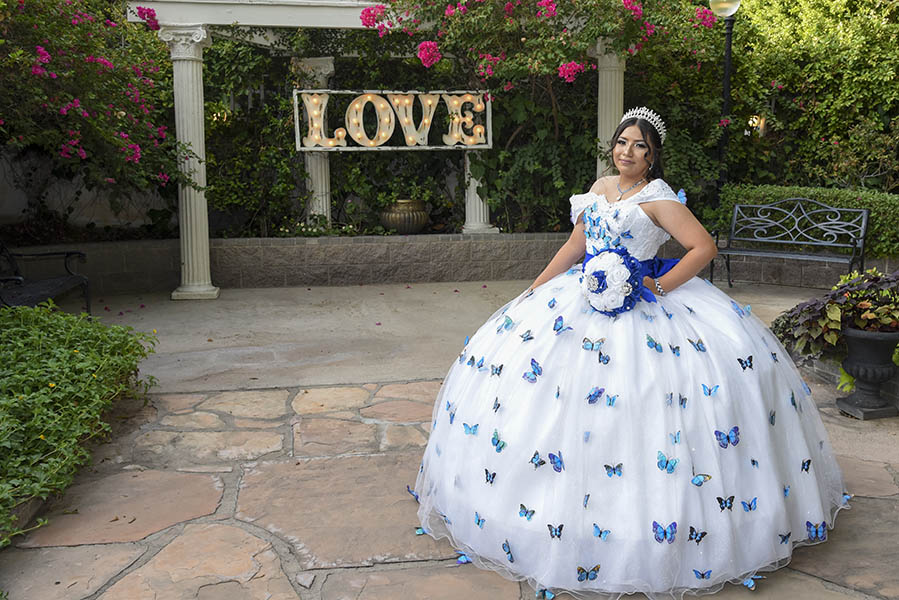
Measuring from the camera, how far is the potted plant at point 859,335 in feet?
13.9

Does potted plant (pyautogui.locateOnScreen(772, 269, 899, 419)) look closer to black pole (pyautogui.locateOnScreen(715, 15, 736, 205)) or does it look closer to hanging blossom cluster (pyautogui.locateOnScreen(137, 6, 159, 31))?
black pole (pyautogui.locateOnScreen(715, 15, 736, 205))

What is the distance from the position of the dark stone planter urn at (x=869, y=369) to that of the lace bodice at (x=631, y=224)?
1.78 meters

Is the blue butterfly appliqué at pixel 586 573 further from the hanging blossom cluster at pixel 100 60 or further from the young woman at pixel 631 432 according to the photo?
the hanging blossom cluster at pixel 100 60

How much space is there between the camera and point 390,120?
9.03 m

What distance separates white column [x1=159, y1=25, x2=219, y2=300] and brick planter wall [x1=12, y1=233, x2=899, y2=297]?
1.44ft

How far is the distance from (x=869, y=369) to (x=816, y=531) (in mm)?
1750

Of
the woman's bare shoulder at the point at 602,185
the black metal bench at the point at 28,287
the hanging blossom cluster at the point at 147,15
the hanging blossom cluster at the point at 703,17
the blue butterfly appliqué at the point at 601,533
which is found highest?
the hanging blossom cluster at the point at 703,17

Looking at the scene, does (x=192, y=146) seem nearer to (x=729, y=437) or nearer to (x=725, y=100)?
(x=725, y=100)

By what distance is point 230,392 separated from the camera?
194 inches

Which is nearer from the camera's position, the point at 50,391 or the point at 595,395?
the point at 595,395

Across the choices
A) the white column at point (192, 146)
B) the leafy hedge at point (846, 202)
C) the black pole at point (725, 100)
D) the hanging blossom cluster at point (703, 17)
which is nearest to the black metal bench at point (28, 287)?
the white column at point (192, 146)

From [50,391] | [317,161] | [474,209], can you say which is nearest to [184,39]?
[317,161]

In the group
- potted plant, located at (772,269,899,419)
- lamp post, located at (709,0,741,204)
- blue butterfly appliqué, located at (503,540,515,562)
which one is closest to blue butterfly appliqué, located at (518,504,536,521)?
blue butterfly appliqué, located at (503,540,515,562)

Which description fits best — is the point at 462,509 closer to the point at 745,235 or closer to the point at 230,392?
the point at 230,392
